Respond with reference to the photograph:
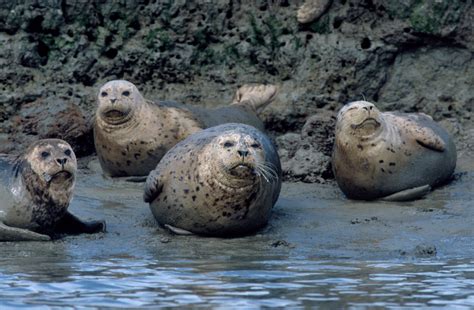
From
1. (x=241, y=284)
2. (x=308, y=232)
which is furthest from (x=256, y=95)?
(x=241, y=284)

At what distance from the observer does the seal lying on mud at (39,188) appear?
9367 mm

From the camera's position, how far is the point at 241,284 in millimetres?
7801

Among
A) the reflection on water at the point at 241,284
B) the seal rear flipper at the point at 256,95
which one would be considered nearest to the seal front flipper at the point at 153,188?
the reflection on water at the point at 241,284

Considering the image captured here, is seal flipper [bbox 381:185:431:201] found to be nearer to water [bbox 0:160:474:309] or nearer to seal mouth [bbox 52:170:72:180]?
water [bbox 0:160:474:309]

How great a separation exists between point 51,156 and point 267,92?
12.4 feet

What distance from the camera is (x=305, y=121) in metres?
12.7

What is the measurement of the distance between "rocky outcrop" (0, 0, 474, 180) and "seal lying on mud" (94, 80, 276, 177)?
0.51 m

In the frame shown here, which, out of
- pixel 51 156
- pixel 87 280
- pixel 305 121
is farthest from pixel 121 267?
pixel 305 121

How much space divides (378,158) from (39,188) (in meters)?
2.71

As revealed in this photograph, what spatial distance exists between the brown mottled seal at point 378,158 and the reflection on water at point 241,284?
7.00 feet

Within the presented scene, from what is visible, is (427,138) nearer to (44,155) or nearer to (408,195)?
(408,195)

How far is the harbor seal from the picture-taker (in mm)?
9367

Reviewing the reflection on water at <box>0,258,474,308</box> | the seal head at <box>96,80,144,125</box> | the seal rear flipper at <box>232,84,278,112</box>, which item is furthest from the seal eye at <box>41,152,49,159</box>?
the seal rear flipper at <box>232,84,278,112</box>

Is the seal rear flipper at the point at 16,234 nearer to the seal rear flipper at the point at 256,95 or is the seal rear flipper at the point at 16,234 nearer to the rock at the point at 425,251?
the rock at the point at 425,251
